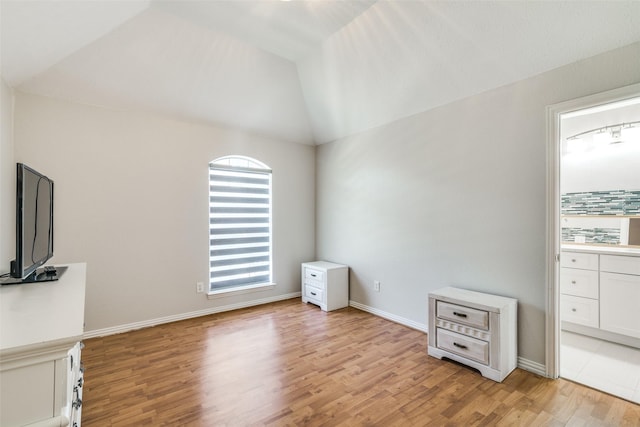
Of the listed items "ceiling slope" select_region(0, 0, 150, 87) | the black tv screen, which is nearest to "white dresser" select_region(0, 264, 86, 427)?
the black tv screen

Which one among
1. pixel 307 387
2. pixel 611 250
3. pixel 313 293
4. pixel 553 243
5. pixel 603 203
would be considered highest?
pixel 603 203

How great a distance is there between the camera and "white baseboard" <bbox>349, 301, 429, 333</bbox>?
3.15 meters

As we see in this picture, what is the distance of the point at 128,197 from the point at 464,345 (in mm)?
3599

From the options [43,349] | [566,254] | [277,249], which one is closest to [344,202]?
[277,249]

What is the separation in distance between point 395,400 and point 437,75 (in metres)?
2.75

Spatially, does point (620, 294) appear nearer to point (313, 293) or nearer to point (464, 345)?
point (464, 345)

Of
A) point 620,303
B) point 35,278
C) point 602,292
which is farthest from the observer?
point 602,292

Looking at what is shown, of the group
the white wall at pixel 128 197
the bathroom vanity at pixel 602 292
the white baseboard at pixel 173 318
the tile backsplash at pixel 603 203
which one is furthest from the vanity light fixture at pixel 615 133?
the white baseboard at pixel 173 318

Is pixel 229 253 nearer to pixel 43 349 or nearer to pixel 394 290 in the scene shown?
pixel 394 290

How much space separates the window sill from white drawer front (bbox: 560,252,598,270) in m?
3.51

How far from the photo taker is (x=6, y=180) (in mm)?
2438

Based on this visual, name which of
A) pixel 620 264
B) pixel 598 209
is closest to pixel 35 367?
pixel 620 264

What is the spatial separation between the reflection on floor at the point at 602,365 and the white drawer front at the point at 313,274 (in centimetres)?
251

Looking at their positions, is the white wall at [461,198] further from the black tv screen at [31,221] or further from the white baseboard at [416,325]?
the black tv screen at [31,221]
